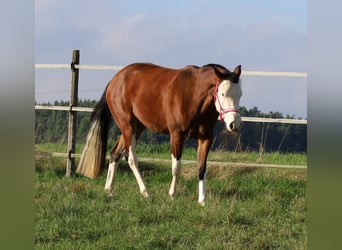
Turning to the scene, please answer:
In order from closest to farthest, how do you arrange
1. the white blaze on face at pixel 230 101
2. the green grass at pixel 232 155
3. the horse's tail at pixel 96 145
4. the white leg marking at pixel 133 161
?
the white blaze on face at pixel 230 101 → the white leg marking at pixel 133 161 → the horse's tail at pixel 96 145 → the green grass at pixel 232 155

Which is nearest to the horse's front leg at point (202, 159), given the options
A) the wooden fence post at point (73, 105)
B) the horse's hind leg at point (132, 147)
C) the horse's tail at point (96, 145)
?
the horse's hind leg at point (132, 147)

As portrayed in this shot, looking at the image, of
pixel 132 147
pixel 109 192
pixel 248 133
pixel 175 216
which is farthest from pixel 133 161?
pixel 248 133

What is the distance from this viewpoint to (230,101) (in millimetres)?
4625

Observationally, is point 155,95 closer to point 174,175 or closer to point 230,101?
point 174,175

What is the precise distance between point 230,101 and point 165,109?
35.1 inches

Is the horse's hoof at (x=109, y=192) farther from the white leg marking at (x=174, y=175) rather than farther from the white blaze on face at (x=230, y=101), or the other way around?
the white blaze on face at (x=230, y=101)

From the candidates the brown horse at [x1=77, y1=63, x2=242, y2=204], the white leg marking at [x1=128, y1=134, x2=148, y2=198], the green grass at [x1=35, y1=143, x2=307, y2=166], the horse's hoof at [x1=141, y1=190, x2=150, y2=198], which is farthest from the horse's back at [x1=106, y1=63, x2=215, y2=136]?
the green grass at [x1=35, y1=143, x2=307, y2=166]

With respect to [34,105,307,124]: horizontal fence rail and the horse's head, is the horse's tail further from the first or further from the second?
the horse's head

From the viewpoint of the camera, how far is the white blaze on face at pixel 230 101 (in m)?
4.58

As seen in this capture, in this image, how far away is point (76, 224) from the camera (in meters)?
3.73

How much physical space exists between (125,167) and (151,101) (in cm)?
142

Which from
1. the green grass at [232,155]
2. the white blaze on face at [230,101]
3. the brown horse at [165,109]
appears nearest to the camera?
the white blaze on face at [230,101]
